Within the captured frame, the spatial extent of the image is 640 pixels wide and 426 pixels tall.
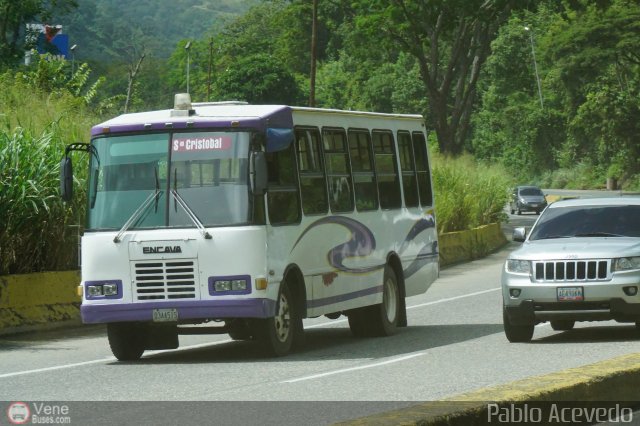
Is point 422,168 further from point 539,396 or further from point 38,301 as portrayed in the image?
point 539,396

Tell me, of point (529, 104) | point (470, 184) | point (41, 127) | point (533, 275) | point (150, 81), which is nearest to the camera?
point (533, 275)

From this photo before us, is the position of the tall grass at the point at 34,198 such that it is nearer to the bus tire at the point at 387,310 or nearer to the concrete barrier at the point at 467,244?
the bus tire at the point at 387,310

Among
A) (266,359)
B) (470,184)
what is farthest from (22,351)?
(470,184)

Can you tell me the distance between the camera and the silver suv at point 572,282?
51.4 ft

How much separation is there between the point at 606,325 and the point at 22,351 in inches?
286

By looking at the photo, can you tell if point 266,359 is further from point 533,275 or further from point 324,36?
point 324,36

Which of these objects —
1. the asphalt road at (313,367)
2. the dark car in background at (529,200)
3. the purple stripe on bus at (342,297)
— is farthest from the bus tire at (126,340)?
the dark car in background at (529,200)

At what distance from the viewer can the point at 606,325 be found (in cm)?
1872

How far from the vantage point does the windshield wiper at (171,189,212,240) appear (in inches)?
589

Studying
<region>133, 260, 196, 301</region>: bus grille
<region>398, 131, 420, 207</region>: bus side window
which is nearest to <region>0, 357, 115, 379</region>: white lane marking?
<region>133, 260, 196, 301</region>: bus grille

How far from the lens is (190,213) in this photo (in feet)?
49.6

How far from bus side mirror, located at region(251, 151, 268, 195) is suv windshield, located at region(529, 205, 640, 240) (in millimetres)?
3803

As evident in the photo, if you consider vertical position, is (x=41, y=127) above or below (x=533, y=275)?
above

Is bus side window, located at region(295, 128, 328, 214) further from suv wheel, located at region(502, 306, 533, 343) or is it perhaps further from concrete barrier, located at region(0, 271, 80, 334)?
concrete barrier, located at region(0, 271, 80, 334)
